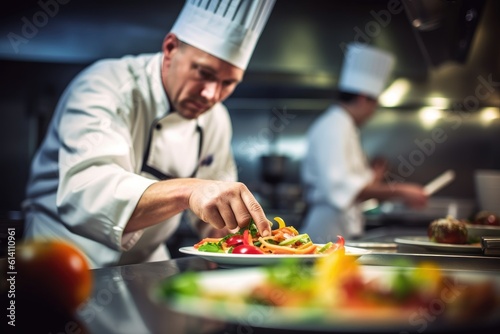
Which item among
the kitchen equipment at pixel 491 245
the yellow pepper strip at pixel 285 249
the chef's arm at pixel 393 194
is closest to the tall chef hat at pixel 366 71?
the chef's arm at pixel 393 194

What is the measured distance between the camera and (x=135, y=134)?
1.76 m

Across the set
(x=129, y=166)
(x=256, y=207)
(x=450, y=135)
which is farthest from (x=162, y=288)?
(x=450, y=135)

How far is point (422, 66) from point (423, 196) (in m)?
1.47

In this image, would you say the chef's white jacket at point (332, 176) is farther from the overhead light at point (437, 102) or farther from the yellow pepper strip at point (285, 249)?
the yellow pepper strip at point (285, 249)

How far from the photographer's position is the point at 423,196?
10.7ft

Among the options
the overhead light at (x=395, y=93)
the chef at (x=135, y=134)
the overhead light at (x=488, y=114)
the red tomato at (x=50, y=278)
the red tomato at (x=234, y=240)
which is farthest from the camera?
the overhead light at (x=488, y=114)

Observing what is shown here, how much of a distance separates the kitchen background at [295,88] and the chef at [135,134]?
1.26 meters

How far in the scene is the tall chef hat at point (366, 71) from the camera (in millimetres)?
3623

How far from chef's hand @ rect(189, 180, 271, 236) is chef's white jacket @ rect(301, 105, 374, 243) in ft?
6.86

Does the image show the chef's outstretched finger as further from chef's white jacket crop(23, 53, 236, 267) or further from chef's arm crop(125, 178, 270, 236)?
chef's white jacket crop(23, 53, 236, 267)

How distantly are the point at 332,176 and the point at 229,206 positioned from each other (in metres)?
2.19

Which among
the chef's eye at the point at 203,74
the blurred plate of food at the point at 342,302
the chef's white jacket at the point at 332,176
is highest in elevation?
the blurred plate of food at the point at 342,302

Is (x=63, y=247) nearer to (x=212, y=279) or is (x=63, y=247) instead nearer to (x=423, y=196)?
(x=212, y=279)

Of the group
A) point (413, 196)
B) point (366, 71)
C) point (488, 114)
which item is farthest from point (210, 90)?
point (488, 114)
